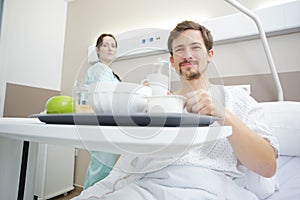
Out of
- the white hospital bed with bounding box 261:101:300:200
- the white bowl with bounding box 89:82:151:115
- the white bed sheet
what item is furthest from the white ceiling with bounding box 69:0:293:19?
the white bowl with bounding box 89:82:151:115

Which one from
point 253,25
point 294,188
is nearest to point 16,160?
point 294,188

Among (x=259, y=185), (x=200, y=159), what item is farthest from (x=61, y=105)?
(x=259, y=185)

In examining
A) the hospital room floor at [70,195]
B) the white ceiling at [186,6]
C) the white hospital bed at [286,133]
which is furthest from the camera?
the hospital room floor at [70,195]

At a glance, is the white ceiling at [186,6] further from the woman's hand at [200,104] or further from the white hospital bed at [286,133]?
the woman's hand at [200,104]

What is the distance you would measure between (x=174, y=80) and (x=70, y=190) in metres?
1.67

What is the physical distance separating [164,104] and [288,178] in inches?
29.3

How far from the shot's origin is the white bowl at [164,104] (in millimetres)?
325

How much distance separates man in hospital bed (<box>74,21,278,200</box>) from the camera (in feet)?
1.50

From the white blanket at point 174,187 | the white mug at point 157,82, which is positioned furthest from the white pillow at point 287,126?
the white mug at point 157,82

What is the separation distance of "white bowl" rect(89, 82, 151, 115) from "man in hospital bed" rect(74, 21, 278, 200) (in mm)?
107

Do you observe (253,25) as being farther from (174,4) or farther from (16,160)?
(16,160)

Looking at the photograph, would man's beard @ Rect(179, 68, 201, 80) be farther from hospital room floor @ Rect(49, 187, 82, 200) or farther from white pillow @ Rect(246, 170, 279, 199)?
hospital room floor @ Rect(49, 187, 82, 200)

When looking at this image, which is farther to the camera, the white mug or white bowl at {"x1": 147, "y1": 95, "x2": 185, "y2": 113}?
the white mug

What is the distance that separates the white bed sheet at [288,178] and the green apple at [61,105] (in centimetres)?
67
